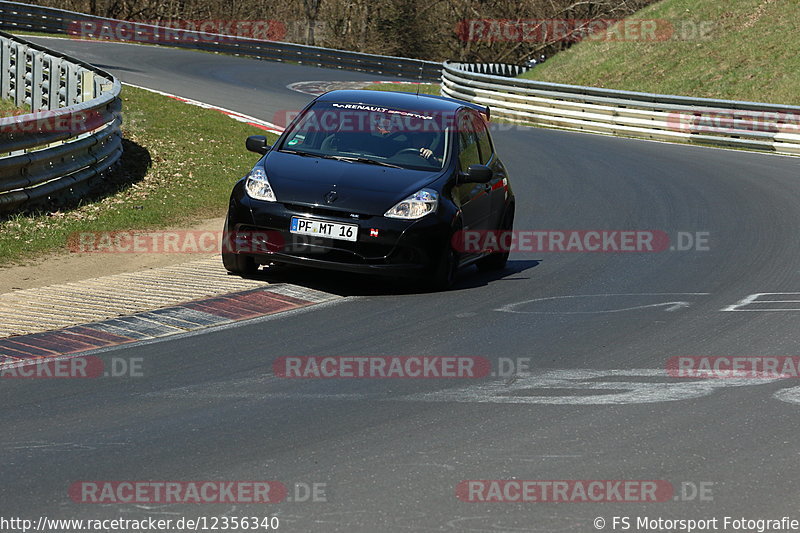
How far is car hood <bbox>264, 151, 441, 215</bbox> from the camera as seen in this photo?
32.8 feet

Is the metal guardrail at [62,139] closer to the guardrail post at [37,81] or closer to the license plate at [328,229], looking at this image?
the guardrail post at [37,81]

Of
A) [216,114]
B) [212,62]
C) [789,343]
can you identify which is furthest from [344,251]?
[212,62]

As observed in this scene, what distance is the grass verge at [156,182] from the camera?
12.3 metres

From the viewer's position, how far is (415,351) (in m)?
8.19

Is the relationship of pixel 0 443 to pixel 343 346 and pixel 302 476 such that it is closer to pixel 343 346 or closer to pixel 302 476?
pixel 302 476

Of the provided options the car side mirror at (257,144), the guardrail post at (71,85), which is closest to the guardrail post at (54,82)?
the guardrail post at (71,85)

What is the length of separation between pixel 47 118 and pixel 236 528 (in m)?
9.43

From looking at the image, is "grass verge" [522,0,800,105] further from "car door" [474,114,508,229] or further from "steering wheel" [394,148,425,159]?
"steering wheel" [394,148,425,159]

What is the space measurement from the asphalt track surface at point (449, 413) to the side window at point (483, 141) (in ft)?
3.65

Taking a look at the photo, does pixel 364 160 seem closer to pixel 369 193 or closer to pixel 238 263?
pixel 369 193

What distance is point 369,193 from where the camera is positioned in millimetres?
10094

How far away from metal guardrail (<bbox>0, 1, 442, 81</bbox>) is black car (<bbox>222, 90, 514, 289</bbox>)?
108 feet

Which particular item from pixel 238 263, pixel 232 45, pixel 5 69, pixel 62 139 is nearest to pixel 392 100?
pixel 238 263

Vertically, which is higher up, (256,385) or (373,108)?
(373,108)
